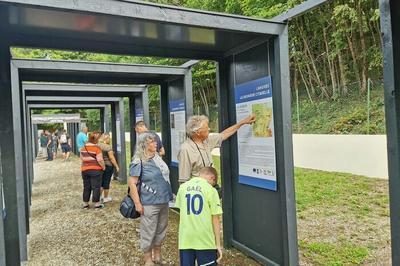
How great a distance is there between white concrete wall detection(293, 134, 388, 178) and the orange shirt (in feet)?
22.1

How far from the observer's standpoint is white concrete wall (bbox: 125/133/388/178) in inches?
354

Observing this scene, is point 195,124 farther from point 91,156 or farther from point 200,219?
point 91,156

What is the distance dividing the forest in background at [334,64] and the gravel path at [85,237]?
7346 millimetres

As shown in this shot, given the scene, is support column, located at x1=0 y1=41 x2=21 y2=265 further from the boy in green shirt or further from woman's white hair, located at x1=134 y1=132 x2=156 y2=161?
the boy in green shirt

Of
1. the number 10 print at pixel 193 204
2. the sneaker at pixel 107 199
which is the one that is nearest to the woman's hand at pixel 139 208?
the number 10 print at pixel 193 204

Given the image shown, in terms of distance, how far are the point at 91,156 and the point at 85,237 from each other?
6.12 feet

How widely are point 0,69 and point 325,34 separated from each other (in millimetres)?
12911

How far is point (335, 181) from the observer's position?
29.8 ft

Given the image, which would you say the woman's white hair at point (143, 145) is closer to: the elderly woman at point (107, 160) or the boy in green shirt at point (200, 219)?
the boy in green shirt at point (200, 219)

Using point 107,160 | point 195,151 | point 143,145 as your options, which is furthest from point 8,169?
point 107,160

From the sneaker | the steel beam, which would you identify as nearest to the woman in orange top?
the sneaker

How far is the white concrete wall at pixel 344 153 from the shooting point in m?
9.00

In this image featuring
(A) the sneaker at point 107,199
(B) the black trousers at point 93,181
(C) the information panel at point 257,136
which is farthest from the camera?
(A) the sneaker at point 107,199

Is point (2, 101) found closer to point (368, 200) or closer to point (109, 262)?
point (109, 262)
